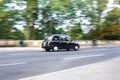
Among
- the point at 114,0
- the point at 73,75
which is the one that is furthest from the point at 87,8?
the point at 73,75

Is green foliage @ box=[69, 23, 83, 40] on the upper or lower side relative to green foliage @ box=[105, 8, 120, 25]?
lower

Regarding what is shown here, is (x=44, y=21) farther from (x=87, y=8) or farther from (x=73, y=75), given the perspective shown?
(x=73, y=75)

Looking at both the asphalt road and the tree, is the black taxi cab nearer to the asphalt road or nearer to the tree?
the asphalt road

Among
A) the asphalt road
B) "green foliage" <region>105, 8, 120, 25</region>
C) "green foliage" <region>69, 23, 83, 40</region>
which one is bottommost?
the asphalt road

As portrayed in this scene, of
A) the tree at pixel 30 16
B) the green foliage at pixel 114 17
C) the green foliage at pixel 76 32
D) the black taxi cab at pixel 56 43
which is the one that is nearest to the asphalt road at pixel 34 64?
the black taxi cab at pixel 56 43

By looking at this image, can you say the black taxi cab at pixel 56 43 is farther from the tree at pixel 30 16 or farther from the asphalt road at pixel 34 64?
the tree at pixel 30 16

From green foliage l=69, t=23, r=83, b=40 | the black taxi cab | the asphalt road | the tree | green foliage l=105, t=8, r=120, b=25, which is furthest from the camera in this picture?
green foliage l=105, t=8, r=120, b=25

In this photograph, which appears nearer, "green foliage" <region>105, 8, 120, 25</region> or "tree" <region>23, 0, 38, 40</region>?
"tree" <region>23, 0, 38, 40</region>

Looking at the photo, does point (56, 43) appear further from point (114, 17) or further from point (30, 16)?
point (114, 17)

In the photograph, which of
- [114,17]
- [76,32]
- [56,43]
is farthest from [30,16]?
[114,17]

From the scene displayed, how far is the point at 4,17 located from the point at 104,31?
22.4 m

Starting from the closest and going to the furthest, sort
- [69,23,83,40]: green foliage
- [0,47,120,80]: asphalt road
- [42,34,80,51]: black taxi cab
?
[0,47,120,80]: asphalt road, [42,34,80,51]: black taxi cab, [69,23,83,40]: green foliage

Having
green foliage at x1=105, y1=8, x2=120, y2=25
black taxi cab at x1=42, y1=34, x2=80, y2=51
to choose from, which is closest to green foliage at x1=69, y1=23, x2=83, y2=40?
green foliage at x1=105, y1=8, x2=120, y2=25

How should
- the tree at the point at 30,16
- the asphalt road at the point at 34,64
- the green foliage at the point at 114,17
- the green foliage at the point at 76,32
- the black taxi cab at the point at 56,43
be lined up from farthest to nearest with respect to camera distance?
the green foliage at the point at 114,17 < the green foliage at the point at 76,32 < the tree at the point at 30,16 < the black taxi cab at the point at 56,43 < the asphalt road at the point at 34,64
